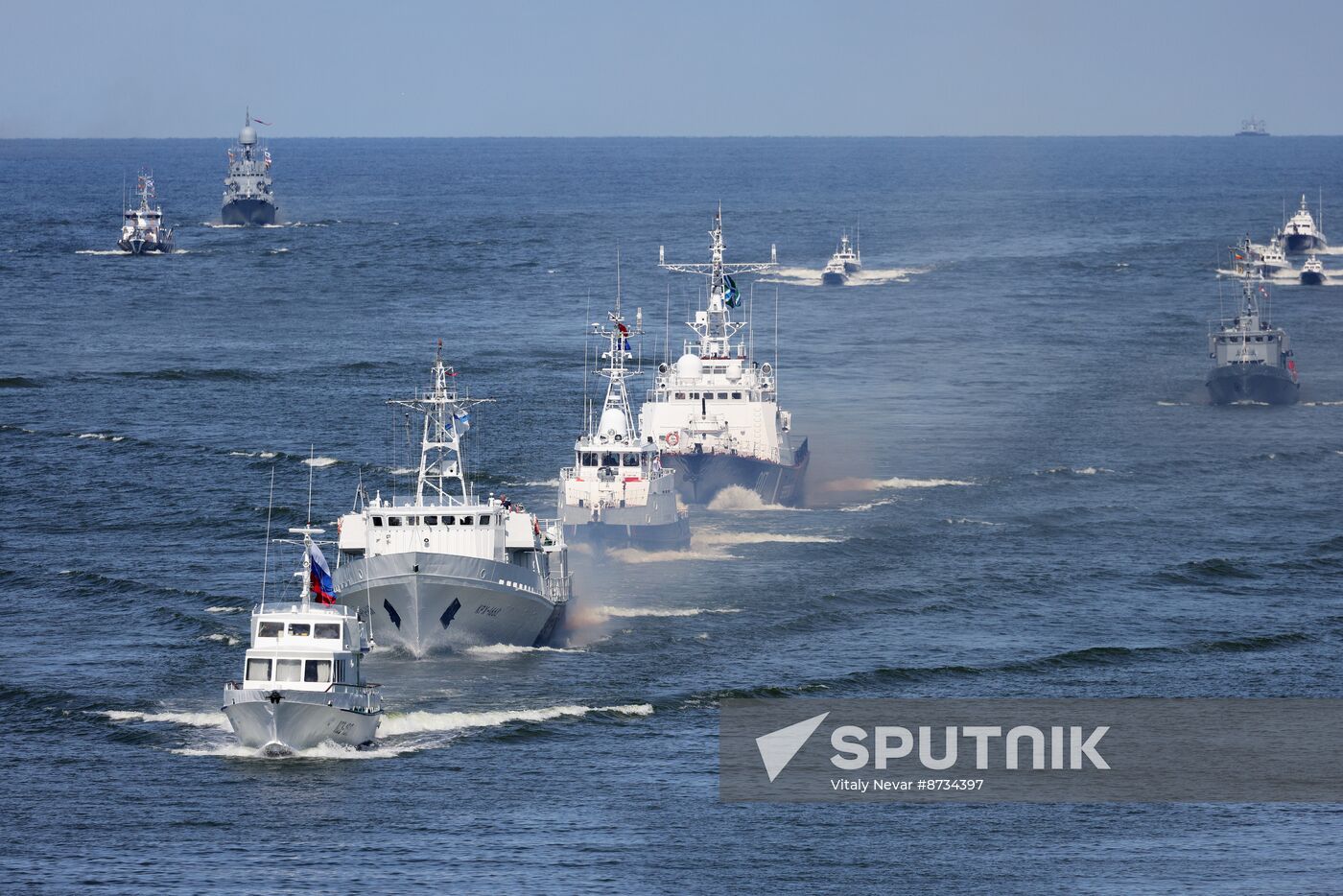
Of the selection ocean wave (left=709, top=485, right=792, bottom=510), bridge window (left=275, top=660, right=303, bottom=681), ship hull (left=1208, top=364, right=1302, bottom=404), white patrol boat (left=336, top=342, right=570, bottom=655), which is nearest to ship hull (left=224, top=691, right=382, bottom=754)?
bridge window (left=275, top=660, right=303, bottom=681)

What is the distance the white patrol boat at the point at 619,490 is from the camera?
317ft

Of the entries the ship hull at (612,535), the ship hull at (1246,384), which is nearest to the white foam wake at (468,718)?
the ship hull at (612,535)

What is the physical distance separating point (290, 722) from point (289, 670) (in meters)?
1.73

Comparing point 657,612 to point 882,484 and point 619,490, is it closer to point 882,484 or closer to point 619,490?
point 619,490

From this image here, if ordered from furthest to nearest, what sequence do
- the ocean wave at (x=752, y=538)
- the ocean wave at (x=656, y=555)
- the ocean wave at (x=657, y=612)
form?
the ocean wave at (x=752, y=538) < the ocean wave at (x=656, y=555) < the ocean wave at (x=657, y=612)

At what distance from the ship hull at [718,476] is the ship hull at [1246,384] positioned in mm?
44345

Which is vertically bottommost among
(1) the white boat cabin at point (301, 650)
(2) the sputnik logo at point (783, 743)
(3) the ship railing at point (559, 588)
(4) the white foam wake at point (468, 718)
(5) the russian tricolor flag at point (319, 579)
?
(2) the sputnik logo at point (783, 743)

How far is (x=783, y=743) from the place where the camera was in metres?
66.5

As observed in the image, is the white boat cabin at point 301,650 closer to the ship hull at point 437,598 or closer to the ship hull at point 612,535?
the ship hull at point 437,598

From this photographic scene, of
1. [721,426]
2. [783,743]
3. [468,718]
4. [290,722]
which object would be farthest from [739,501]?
[290,722]

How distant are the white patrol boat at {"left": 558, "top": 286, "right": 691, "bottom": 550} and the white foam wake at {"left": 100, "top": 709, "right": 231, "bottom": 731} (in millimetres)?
29993

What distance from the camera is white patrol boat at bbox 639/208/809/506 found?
110 m

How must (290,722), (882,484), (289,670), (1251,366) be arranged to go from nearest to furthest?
(290,722)
(289,670)
(882,484)
(1251,366)

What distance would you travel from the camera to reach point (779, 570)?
302 feet
